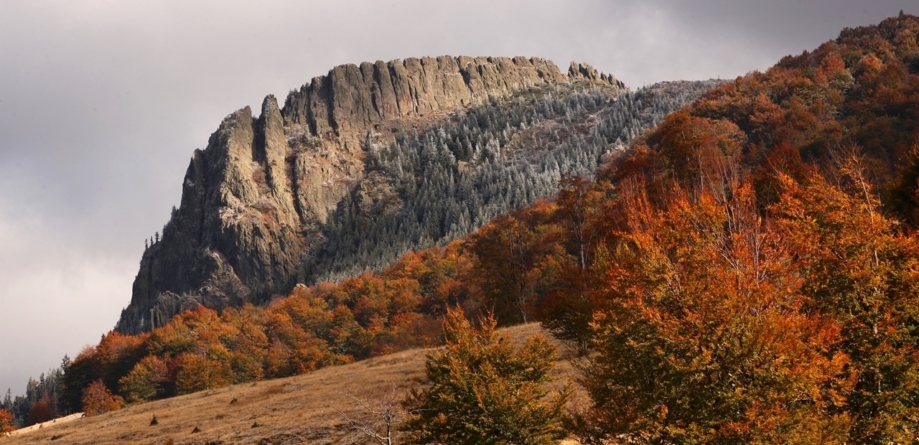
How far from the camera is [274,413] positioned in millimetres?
43250

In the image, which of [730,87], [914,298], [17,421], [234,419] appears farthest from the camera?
[17,421]

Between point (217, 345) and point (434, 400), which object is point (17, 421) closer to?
point (217, 345)

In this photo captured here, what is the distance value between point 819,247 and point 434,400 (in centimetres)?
1371

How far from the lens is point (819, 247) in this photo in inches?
840

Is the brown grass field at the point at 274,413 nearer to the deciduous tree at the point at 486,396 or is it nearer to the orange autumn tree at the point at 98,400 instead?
the deciduous tree at the point at 486,396

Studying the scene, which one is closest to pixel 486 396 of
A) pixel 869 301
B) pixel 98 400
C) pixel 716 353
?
pixel 716 353

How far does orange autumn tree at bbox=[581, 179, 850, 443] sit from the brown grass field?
8218mm

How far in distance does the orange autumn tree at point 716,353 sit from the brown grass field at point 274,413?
27.0 ft

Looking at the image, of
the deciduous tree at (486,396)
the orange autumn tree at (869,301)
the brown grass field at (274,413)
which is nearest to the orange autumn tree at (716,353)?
the orange autumn tree at (869,301)

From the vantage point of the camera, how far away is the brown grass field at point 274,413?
3578 cm

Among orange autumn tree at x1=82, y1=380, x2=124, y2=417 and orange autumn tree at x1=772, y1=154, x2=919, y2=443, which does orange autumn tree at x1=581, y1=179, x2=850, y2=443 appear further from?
orange autumn tree at x1=82, y1=380, x2=124, y2=417

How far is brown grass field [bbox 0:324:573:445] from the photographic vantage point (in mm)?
35781

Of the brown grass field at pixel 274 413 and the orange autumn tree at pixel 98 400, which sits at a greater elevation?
the orange autumn tree at pixel 98 400

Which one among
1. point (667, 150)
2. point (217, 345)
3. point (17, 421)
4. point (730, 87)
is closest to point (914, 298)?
point (667, 150)
